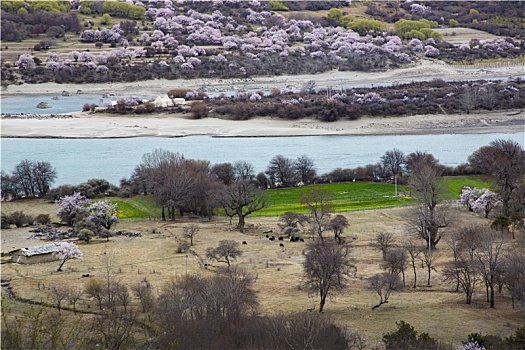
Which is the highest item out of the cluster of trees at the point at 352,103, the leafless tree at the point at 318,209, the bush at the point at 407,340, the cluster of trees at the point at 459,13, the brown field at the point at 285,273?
the cluster of trees at the point at 459,13

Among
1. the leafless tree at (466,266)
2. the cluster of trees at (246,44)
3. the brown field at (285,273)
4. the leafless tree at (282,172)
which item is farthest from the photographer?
the cluster of trees at (246,44)

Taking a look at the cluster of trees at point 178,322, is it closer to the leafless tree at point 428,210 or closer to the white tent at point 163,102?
the leafless tree at point 428,210

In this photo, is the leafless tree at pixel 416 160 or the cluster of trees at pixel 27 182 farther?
the leafless tree at pixel 416 160

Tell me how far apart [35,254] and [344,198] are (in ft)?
51.4

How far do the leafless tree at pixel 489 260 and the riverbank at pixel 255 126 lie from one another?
3096 centimetres

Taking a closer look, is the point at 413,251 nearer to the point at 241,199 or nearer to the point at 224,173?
the point at 241,199

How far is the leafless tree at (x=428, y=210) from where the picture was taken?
92.2 feet

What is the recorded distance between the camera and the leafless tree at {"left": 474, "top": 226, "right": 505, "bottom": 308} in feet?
69.7

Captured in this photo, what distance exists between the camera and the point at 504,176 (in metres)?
32.7

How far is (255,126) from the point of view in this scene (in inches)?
2219

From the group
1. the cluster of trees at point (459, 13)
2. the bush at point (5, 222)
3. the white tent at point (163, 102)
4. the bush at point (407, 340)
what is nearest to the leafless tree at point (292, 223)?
the bush at point (5, 222)

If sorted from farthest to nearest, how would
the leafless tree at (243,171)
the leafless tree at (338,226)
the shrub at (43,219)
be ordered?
the leafless tree at (243,171)
the shrub at (43,219)
the leafless tree at (338,226)

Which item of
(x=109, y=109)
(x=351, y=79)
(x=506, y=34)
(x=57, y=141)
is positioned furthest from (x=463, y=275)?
(x=506, y=34)

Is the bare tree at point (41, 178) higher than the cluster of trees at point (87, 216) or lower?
higher
